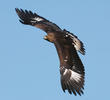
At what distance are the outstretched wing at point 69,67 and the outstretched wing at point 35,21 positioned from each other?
1739 millimetres

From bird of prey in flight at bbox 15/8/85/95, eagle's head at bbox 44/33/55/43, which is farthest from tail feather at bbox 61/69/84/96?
eagle's head at bbox 44/33/55/43

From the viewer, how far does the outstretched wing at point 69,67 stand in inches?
657

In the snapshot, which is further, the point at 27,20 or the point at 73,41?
the point at 27,20

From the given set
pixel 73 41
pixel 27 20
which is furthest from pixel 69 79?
pixel 27 20

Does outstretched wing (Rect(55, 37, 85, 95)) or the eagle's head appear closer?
outstretched wing (Rect(55, 37, 85, 95))

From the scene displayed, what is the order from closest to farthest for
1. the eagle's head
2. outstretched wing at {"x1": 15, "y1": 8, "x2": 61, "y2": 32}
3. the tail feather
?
1. the tail feather
2. the eagle's head
3. outstretched wing at {"x1": 15, "y1": 8, "x2": 61, "y2": 32}

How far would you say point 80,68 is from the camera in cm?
1670

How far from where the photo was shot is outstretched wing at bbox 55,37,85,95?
1669 cm

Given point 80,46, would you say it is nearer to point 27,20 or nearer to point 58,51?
point 58,51

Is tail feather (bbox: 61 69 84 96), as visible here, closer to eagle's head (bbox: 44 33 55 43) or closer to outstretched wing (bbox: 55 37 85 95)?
outstretched wing (bbox: 55 37 85 95)

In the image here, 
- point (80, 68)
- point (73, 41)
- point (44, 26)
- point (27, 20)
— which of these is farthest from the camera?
point (27, 20)

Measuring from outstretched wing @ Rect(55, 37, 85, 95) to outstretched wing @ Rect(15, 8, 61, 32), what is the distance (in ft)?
5.71

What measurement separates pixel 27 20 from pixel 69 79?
565cm

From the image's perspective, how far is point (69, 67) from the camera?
17.1 m
